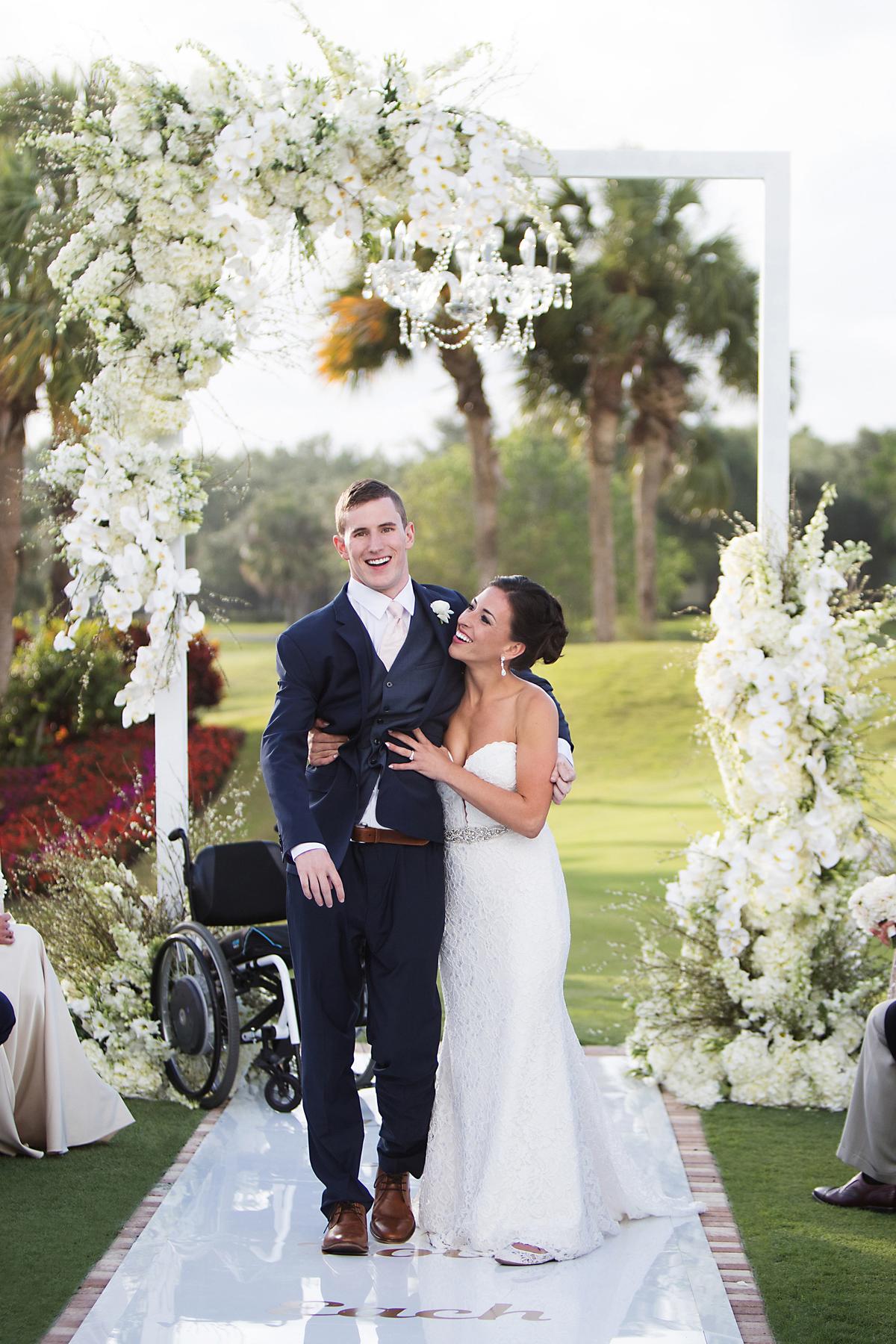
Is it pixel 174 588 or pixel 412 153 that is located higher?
pixel 412 153

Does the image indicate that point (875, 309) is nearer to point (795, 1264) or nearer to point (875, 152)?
point (875, 152)

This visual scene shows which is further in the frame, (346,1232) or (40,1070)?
(40,1070)

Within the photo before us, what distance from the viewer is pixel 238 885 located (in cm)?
447

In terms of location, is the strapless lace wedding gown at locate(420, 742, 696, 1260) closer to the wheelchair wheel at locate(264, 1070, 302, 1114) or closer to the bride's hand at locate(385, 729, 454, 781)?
the bride's hand at locate(385, 729, 454, 781)

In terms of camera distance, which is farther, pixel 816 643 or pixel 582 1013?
pixel 582 1013

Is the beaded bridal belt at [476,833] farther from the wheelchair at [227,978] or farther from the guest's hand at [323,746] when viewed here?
the wheelchair at [227,978]

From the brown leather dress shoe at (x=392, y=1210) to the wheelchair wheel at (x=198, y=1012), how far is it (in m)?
0.88

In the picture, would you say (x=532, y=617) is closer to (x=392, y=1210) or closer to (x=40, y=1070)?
(x=392, y=1210)

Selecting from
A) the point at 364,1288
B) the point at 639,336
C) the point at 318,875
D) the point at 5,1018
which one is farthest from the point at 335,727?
the point at 639,336

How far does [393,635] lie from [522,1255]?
1393 mm

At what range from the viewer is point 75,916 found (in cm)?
495

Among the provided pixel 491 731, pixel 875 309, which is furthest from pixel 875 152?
pixel 491 731

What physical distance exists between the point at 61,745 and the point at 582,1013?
7.75 meters

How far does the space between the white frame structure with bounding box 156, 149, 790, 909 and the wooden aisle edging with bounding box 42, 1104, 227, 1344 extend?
3.13 feet
